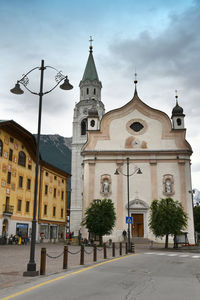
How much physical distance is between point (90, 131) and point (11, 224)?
17.5 meters

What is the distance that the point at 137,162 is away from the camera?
45.1 meters

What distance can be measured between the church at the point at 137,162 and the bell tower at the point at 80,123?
25.1 m

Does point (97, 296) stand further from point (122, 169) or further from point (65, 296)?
point (122, 169)

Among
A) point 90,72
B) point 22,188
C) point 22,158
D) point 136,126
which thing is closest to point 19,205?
point 22,188

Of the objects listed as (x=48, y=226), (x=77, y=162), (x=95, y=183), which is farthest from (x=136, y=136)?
(x=77, y=162)

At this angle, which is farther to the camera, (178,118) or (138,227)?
(178,118)

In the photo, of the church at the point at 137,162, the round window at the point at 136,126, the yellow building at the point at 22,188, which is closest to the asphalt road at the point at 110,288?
the yellow building at the point at 22,188

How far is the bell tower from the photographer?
72.9 metres

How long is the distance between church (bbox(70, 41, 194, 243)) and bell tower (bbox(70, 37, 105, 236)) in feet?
82.4

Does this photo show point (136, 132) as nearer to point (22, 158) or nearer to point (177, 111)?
point (177, 111)

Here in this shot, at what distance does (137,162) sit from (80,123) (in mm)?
35780

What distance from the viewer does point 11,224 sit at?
36875 millimetres

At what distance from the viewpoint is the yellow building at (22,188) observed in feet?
118

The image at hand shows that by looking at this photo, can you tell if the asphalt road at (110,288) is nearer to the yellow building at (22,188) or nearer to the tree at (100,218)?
the tree at (100,218)
